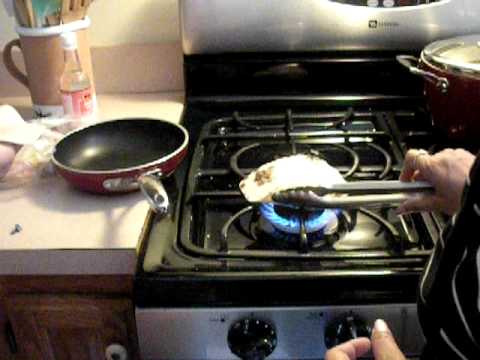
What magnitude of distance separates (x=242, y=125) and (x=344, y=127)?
162 millimetres

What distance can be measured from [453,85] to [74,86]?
57cm

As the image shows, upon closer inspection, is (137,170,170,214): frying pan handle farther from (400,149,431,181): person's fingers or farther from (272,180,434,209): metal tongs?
(400,149,431,181): person's fingers

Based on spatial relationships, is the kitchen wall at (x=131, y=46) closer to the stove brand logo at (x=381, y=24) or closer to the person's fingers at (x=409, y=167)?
the stove brand logo at (x=381, y=24)

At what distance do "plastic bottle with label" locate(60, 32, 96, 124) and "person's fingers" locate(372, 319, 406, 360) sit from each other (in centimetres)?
58

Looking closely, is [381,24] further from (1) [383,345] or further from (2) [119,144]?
(1) [383,345]

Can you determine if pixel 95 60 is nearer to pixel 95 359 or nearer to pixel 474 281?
pixel 95 359

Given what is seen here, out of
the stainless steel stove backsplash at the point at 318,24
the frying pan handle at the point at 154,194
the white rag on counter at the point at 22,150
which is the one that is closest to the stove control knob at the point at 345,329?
the frying pan handle at the point at 154,194

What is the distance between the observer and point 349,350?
584mm

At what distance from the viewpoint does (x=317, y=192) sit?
646mm

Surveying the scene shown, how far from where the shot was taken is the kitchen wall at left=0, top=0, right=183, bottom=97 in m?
1.13

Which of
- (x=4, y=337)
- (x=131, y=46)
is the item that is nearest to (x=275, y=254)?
(x=4, y=337)

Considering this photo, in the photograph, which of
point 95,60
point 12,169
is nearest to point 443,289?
point 12,169

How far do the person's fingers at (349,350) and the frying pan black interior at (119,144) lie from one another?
39 centimetres

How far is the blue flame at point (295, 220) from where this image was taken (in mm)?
700
